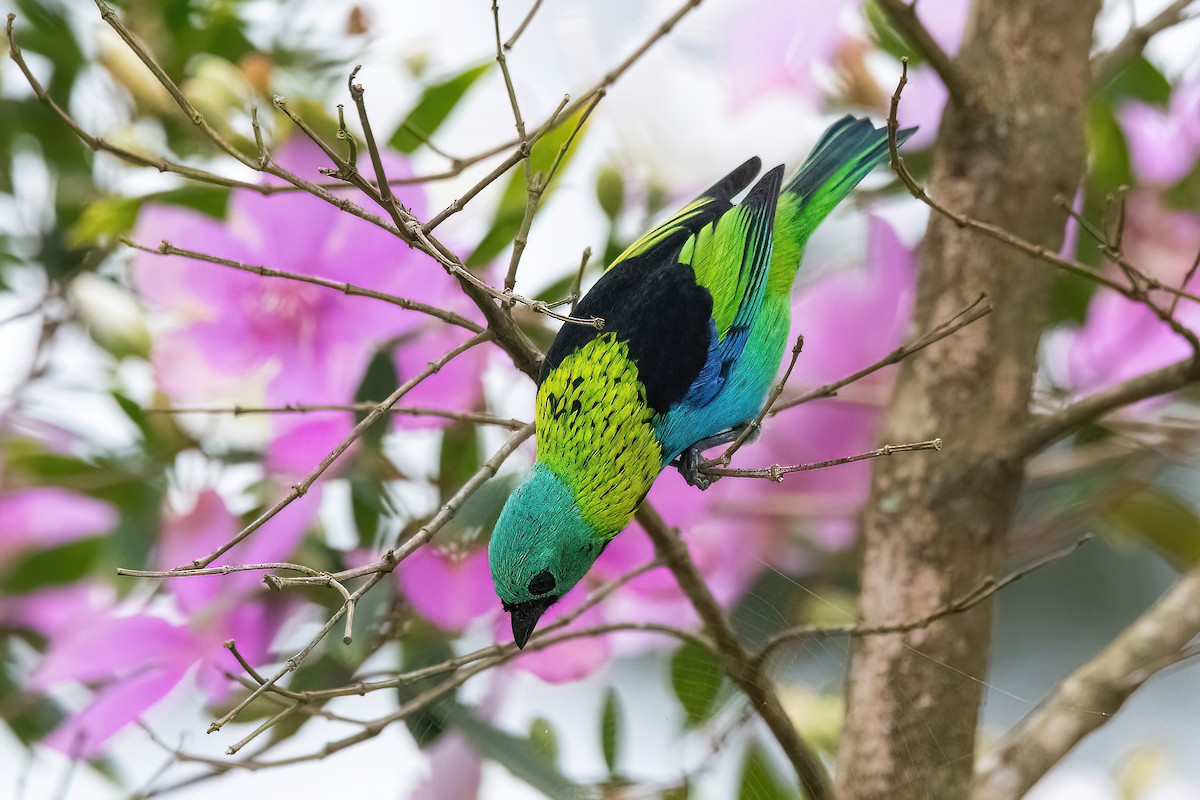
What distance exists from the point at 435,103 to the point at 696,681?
0.48m

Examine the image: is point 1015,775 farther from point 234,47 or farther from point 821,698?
point 234,47

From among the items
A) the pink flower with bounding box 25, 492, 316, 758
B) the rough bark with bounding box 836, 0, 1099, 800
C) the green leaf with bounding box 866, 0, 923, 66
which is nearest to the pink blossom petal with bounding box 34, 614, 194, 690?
the pink flower with bounding box 25, 492, 316, 758

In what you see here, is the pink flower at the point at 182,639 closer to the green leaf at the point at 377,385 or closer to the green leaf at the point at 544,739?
the green leaf at the point at 377,385

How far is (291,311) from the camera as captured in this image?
0.87m

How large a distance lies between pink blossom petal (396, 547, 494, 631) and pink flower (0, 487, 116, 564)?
1.62ft

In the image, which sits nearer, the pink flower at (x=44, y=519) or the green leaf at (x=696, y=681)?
the green leaf at (x=696, y=681)

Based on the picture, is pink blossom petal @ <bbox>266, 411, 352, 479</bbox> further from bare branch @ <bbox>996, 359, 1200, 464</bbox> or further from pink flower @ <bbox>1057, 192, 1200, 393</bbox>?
pink flower @ <bbox>1057, 192, 1200, 393</bbox>

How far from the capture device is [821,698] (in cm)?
75

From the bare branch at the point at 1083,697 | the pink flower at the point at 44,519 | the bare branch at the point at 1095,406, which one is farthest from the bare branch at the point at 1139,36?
the pink flower at the point at 44,519

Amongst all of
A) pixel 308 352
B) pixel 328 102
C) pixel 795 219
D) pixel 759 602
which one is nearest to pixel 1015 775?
pixel 759 602

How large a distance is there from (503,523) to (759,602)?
0.17 metres

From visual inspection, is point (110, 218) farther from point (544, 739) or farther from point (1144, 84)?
point (1144, 84)

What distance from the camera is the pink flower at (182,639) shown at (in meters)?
0.80

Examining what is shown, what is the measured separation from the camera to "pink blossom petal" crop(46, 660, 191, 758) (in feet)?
2.60
